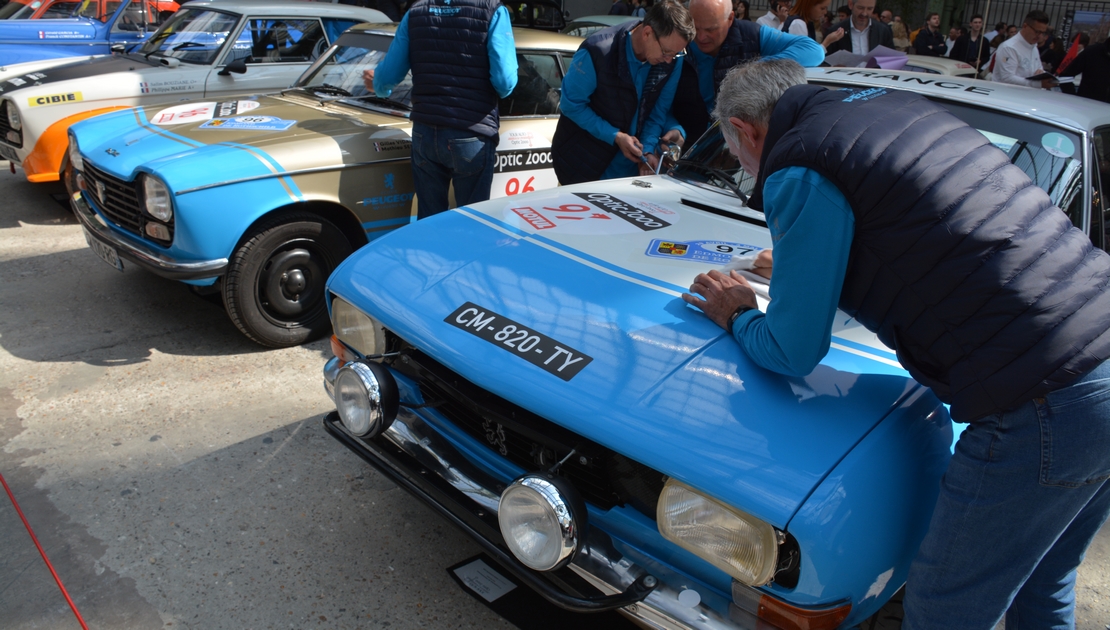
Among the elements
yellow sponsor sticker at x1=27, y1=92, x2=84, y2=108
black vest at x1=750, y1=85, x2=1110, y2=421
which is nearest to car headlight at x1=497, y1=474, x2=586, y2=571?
black vest at x1=750, y1=85, x2=1110, y2=421

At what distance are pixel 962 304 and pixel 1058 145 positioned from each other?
59.8 inches

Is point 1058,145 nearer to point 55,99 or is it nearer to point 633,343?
point 633,343

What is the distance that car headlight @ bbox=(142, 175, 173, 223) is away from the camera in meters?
3.75

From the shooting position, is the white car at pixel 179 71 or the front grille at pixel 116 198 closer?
the front grille at pixel 116 198

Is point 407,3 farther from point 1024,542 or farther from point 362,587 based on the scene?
point 1024,542

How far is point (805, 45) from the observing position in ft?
13.4

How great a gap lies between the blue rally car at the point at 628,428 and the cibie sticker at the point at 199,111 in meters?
2.63

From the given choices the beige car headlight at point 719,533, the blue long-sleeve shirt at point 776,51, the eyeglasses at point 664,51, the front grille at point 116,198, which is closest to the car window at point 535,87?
the blue long-sleeve shirt at point 776,51

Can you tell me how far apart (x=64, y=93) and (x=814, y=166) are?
21.3ft

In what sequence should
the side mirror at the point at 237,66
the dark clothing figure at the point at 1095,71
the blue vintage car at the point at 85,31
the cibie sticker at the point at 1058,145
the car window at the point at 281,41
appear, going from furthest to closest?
the blue vintage car at the point at 85,31
the dark clothing figure at the point at 1095,71
the car window at the point at 281,41
the side mirror at the point at 237,66
the cibie sticker at the point at 1058,145

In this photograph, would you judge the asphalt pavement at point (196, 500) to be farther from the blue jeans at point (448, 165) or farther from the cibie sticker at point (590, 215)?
the cibie sticker at point (590, 215)

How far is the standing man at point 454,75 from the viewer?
4172 mm


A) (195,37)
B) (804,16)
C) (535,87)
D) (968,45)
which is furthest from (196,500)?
(968,45)

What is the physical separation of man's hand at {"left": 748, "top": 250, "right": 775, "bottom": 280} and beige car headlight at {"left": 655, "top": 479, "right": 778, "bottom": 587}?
84cm
